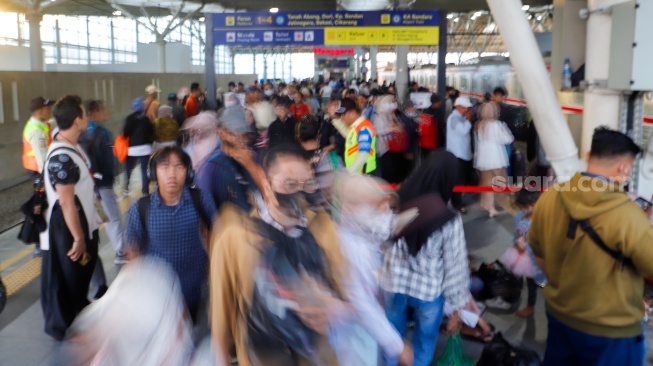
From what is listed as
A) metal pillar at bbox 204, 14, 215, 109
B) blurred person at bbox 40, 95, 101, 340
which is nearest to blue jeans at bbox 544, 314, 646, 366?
blurred person at bbox 40, 95, 101, 340

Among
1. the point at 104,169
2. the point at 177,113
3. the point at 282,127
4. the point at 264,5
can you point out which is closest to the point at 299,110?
the point at 177,113

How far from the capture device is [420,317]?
363cm

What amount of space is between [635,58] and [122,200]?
26.1ft

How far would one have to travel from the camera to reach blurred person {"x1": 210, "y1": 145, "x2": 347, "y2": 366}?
2.16 meters

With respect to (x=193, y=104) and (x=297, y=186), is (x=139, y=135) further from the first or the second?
(x=297, y=186)

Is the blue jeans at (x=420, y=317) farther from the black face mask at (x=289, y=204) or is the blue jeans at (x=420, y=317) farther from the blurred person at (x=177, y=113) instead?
the blurred person at (x=177, y=113)

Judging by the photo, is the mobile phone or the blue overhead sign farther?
the blue overhead sign

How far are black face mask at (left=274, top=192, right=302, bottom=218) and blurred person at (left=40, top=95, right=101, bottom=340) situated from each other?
7.98ft

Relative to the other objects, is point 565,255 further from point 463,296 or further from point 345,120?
point 345,120

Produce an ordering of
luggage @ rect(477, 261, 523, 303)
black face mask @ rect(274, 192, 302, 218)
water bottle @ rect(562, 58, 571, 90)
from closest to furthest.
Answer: black face mask @ rect(274, 192, 302, 218)
water bottle @ rect(562, 58, 571, 90)
luggage @ rect(477, 261, 523, 303)

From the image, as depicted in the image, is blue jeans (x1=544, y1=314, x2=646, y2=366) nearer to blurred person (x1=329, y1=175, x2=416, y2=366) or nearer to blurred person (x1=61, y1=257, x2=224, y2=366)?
blurred person (x1=329, y1=175, x2=416, y2=366)

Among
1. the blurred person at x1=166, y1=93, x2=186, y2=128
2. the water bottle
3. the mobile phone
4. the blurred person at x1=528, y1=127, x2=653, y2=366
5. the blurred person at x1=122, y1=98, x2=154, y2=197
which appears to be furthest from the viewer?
the blurred person at x1=166, y1=93, x2=186, y2=128

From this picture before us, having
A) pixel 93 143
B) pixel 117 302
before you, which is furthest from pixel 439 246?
pixel 93 143

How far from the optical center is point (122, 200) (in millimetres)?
9695
